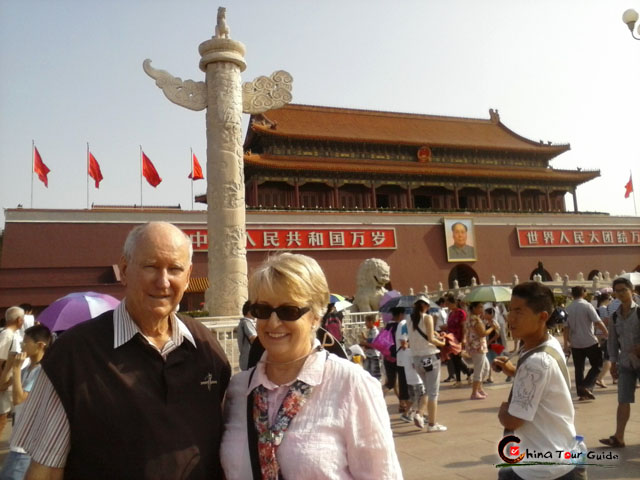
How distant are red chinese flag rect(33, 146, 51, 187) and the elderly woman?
16.6 metres

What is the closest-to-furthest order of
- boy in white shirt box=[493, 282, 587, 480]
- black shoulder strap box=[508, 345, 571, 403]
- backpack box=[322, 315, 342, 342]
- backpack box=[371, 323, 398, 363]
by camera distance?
boy in white shirt box=[493, 282, 587, 480] < black shoulder strap box=[508, 345, 571, 403] < backpack box=[322, 315, 342, 342] < backpack box=[371, 323, 398, 363]

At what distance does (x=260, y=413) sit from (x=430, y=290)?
18735 millimetres

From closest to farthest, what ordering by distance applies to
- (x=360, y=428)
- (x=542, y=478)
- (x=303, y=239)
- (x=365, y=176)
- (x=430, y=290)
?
(x=360, y=428), (x=542, y=478), (x=303, y=239), (x=430, y=290), (x=365, y=176)

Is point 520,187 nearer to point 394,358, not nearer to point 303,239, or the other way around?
point 303,239

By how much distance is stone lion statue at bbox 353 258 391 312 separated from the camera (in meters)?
11.7

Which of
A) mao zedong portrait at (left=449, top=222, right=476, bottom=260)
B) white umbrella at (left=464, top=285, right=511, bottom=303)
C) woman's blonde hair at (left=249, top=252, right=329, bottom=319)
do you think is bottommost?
white umbrella at (left=464, top=285, right=511, bottom=303)

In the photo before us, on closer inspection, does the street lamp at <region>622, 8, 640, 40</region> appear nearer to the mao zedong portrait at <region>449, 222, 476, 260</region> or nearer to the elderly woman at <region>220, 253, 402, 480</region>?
the elderly woman at <region>220, 253, 402, 480</region>

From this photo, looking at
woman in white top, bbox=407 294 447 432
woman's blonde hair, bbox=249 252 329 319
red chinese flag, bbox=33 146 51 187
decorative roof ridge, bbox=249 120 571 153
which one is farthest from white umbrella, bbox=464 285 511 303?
red chinese flag, bbox=33 146 51 187

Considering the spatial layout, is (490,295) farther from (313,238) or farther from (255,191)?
(255,191)

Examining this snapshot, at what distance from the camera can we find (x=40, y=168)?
52.0ft

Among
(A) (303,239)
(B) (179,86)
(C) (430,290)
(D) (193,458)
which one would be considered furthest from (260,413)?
(C) (430,290)

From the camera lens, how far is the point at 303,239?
711 inches

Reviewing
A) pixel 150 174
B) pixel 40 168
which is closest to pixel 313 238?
pixel 150 174

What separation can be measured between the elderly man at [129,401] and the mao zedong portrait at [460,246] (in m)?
19.6
